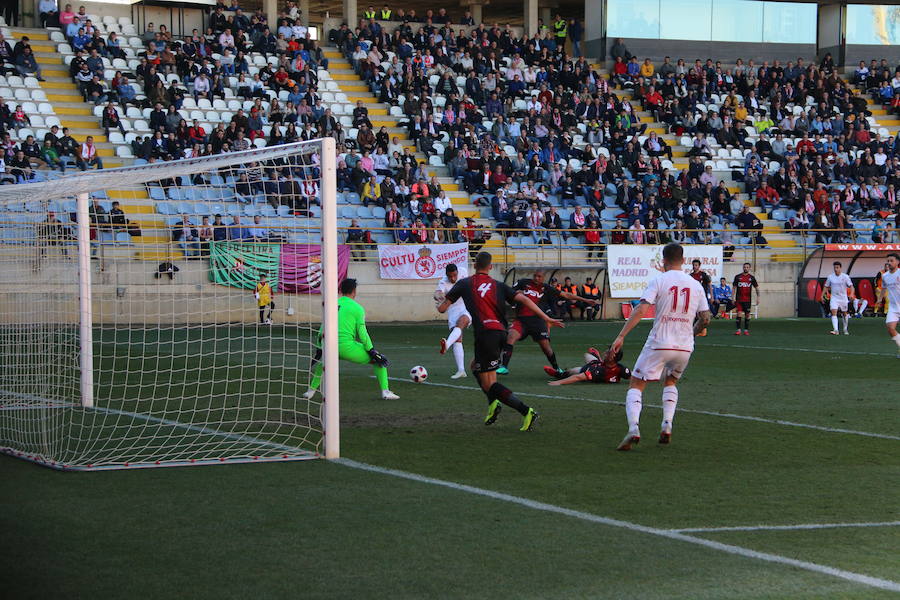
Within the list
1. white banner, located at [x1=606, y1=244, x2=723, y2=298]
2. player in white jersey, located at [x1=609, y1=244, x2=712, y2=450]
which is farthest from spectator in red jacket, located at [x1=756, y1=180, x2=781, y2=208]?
player in white jersey, located at [x1=609, y1=244, x2=712, y2=450]

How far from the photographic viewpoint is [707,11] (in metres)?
47.2

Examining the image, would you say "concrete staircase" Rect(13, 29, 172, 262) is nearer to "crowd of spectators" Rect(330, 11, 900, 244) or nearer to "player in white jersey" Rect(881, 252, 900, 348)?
"crowd of spectators" Rect(330, 11, 900, 244)

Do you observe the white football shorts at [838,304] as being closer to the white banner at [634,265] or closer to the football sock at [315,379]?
the white banner at [634,265]

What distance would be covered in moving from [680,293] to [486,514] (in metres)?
3.52

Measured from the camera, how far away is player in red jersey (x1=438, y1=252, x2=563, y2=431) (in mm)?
11227

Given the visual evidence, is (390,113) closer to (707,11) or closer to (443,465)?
(707,11)

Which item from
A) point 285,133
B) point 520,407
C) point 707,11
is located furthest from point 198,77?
point 520,407

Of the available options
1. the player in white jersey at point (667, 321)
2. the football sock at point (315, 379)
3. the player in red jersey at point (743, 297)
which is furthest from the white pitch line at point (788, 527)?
the player in red jersey at point (743, 297)

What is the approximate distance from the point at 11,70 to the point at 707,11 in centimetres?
2698

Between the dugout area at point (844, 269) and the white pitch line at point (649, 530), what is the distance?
99.2 ft

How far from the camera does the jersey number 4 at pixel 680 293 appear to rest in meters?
10.1

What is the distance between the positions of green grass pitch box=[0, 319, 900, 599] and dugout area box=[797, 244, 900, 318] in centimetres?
2488

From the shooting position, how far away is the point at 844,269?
1464 inches

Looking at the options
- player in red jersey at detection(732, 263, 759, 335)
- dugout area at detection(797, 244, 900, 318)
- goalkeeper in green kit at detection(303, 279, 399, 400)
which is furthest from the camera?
dugout area at detection(797, 244, 900, 318)
